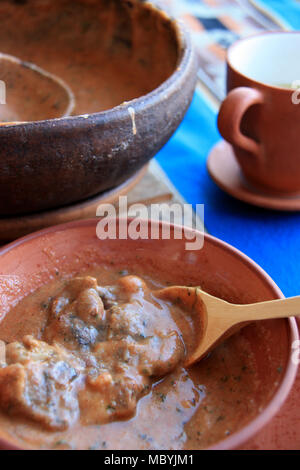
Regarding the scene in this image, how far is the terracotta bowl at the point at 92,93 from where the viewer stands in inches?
28.0

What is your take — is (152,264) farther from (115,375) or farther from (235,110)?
(235,110)

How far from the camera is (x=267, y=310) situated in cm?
62

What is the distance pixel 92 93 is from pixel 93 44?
181 mm

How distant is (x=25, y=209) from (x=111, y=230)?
138 mm

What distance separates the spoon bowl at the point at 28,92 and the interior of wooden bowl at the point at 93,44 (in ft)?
0.24

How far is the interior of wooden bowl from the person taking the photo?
1.16 meters

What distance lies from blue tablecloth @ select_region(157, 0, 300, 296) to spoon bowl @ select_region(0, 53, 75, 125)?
0.25m

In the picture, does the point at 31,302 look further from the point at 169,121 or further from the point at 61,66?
the point at 61,66

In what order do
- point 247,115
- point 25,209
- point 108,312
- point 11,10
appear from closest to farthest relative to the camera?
point 108,312, point 25,209, point 247,115, point 11,10

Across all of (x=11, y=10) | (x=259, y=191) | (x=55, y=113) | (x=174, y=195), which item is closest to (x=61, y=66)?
(x=11, y=10)

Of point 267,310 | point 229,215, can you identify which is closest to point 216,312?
point 267,310

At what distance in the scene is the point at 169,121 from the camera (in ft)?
2.75

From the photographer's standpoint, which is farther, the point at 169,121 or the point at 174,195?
the point at 174,195

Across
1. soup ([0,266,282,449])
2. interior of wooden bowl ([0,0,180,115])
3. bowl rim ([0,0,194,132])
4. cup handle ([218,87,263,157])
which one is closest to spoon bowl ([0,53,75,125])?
interior of wooden bowl ([0,0,180,115])
